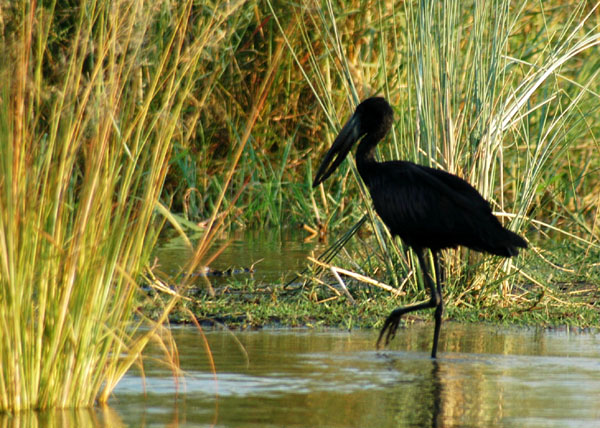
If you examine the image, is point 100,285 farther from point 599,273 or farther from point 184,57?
point 599,273

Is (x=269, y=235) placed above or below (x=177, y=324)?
above

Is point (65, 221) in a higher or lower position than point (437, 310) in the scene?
higher

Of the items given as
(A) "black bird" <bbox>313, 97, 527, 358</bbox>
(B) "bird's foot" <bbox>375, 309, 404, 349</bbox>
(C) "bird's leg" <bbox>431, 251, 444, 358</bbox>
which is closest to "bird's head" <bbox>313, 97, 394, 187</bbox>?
(A) "black bird" <bbox>313, 97, 527, 358</bbox>

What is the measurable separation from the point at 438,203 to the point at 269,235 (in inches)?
245

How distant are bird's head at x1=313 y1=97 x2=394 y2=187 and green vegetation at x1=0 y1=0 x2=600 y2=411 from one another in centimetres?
28

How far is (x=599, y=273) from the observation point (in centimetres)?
878

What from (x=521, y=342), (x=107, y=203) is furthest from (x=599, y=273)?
(x=107, y=203)

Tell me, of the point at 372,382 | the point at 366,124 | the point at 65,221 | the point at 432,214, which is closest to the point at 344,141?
the point at 366,124

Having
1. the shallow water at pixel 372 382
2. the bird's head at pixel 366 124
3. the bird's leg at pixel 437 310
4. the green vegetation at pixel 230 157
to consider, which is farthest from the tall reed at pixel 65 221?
the bird's head at pixel 366 124

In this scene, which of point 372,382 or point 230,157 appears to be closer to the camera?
point 372,382

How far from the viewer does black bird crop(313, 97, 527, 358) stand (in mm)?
6422

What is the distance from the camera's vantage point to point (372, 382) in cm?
537

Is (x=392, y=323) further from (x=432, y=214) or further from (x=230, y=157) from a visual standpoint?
(x=230, y=157)

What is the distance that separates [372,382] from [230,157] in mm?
8186
